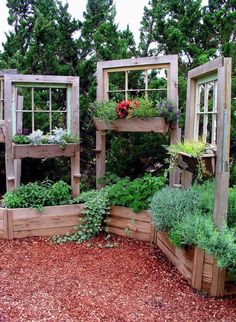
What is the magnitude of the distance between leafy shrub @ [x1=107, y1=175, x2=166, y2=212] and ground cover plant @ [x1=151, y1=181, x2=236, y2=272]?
403 mm

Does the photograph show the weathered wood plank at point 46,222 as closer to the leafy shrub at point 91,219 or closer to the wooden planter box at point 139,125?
the leafy shrub at point 91,219

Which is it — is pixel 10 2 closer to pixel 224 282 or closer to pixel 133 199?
pixel 133 199

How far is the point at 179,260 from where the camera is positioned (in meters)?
2.93

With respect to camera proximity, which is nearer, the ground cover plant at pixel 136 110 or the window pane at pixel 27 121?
the ground cover plant at pixel 136 110

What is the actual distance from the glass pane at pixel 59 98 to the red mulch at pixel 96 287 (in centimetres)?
221

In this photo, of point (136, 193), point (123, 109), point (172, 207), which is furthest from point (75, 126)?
point (172, 207)

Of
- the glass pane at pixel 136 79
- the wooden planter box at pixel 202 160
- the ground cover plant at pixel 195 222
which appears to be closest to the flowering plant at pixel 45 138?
the glass pane at pixel 136 79

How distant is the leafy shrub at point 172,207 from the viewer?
289 centimetres

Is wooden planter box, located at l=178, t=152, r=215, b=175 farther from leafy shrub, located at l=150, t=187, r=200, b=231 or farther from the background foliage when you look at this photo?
the background foliage

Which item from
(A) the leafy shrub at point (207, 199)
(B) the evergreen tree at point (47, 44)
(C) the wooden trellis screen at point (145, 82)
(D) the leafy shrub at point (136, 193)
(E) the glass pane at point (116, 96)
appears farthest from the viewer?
(E) the glass pane at point (116, 96)

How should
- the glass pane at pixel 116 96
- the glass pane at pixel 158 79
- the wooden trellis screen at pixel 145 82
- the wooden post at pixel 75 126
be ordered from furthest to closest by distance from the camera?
the glass pane at pixel 116 96, the glass pane at pixel 158 79, the wooden post at pixel 75 126, the wooden trellis screen at pixel 145 82

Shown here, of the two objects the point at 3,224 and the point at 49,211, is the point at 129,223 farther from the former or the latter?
the point at 3,224

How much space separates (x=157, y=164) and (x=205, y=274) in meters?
2.22

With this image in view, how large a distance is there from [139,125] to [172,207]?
3.89 feet
